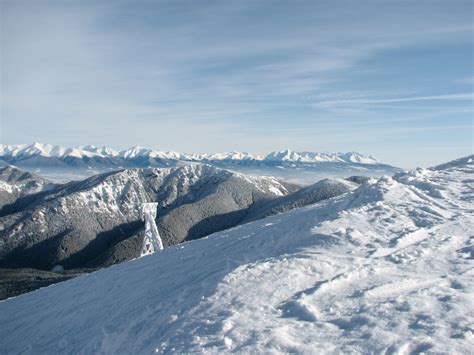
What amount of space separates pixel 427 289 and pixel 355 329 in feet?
10.1

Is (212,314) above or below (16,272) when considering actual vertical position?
above

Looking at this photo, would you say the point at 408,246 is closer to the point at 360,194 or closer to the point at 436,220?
the point at 436,220

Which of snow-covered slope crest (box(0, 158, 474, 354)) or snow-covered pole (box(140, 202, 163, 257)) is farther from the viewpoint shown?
snow-covered pole (box(140, 202, 163, 257))

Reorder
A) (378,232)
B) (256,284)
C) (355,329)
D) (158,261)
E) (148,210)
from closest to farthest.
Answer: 1. (355,329)
2. (256,284)
3. (378,232)
4. (158,261)
5. (148,210)

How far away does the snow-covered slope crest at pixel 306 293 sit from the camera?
1052cm

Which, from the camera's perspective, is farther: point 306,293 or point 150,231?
point 150,231

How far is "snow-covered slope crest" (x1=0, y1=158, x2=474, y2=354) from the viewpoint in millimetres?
10516

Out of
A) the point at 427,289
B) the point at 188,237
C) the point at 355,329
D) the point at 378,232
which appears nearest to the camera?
the point at 355,329

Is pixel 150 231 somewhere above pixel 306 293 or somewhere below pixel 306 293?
below

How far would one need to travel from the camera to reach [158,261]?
76.4 feet

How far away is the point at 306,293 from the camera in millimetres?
12750

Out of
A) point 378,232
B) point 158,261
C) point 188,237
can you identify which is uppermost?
point 378,232

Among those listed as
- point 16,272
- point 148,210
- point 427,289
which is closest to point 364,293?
point 427,289

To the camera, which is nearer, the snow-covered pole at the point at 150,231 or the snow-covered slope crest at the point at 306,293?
the snow-covered slope crest at the point at 306,293
